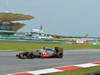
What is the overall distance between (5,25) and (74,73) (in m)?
105

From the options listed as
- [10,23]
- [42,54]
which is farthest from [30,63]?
[10,23]

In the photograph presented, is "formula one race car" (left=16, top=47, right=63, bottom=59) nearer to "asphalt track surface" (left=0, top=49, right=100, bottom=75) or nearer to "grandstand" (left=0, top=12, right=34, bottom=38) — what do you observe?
"asphalt track surface" (left=0, top=49, right=100, bottom=75)

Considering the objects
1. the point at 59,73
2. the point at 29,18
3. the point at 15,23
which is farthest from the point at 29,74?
the point at 15,23

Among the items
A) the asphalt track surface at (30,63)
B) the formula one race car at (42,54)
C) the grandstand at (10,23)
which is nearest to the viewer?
the asphalt track surface at (30,63)

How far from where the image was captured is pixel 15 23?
4658 inches

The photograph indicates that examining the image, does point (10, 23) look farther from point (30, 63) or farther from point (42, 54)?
point (30, 63)

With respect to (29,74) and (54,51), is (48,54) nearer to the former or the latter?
(54,51)

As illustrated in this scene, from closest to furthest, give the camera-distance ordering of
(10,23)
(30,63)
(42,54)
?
1. (30,63)
2. (42,54)
3. (10,23)

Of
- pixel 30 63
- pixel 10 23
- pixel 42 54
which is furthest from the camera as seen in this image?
pixel 10 23

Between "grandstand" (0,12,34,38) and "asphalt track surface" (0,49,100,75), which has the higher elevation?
"grandstand" (0,12,34,38)

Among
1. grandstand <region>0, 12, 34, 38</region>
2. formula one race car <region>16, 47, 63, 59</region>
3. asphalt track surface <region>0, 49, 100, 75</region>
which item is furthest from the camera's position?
grandstand <region>0, 12, 34, 38</region>

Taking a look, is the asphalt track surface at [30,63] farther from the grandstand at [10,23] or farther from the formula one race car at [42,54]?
the grandstand at [10,23]

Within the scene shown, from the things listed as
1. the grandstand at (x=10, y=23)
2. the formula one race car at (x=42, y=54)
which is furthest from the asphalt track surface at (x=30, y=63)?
the grandstand at (x=10, y=23)

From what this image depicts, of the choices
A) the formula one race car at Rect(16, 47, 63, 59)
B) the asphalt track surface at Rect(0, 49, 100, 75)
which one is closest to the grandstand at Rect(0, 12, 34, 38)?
the formula one race car at Rect(16, 47, 63, 59)
